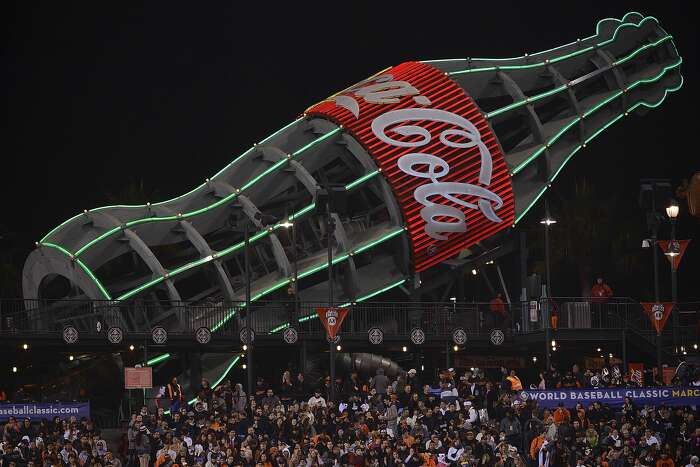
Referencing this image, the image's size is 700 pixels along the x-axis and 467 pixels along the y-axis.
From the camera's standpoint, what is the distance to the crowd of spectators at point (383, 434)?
32312mm

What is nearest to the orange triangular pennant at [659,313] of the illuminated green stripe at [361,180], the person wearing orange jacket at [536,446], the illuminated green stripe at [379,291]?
the person wearing orange jacket at [536,446]

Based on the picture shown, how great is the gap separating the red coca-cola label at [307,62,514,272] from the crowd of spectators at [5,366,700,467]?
32.7ft

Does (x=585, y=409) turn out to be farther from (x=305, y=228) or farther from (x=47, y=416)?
(x=305, y=228)

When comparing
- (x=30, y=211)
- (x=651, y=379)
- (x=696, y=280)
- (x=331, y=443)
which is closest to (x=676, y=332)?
(x=651, y=379)

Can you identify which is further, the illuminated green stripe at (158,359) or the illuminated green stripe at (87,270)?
the illuminated green stripe at (158,359)

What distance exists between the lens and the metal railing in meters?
42.6

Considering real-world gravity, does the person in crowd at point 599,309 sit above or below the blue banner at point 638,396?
above

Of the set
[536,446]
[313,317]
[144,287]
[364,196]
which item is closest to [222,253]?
[144,287]

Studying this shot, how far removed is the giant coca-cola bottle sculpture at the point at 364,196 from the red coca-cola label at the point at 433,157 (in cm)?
5

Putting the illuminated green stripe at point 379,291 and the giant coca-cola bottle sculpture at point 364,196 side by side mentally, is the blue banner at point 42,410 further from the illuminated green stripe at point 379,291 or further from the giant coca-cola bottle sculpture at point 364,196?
the illuminated green stripe at point 379,291

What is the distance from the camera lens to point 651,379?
144ft

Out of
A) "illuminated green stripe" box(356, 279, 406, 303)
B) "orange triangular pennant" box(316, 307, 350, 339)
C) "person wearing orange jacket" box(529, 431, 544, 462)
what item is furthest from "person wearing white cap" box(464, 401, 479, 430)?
"illuminated green stripe" box(356, 279, 406, 303)

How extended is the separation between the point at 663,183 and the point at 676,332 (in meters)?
8.01

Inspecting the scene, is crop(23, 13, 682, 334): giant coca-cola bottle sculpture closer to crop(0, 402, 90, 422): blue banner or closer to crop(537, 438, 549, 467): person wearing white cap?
crop(0, 402, 90, 422): blue banner
